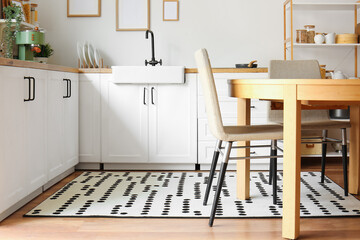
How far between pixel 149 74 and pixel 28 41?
967mm

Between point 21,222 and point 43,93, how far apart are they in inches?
34.6

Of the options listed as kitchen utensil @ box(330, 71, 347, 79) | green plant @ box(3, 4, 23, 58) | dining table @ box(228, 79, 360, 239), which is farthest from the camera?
kitchen utensil @ box(330, 71, 347, 79)

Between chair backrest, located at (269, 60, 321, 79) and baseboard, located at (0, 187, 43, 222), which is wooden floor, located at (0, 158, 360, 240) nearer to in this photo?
baseboard, located at (0, 187, 43, 222)

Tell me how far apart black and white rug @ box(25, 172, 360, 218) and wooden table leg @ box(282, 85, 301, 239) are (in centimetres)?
37

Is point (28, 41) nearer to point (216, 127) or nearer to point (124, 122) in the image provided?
point (124, 122)

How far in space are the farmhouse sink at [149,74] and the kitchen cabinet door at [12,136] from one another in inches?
49.1

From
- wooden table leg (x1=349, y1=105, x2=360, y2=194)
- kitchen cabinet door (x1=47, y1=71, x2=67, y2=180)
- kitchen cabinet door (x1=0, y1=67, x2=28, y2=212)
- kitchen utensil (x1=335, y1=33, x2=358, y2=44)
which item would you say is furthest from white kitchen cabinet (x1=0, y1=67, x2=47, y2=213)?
kitchen utensil (x1=335, y1=33, x2=358, y2=44)

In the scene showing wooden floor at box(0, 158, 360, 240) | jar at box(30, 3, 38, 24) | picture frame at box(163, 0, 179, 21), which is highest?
picture frame at box(163, 0, 179, 21)

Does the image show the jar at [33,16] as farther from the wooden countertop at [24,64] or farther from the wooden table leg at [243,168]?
the wooden table leg at [243,168]

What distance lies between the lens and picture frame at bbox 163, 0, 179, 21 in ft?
14.5

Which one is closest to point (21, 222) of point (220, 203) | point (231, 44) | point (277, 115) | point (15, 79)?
point (15, 79)

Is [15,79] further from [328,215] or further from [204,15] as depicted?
[204,15]

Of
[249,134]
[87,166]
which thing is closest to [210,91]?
[249,134]

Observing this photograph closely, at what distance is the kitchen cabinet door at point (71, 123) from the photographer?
141 inches
